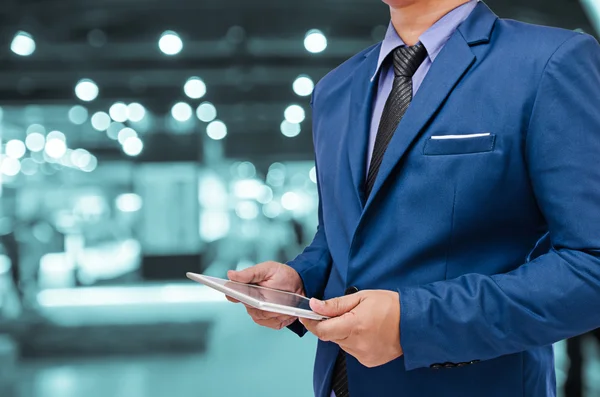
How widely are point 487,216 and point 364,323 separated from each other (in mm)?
264

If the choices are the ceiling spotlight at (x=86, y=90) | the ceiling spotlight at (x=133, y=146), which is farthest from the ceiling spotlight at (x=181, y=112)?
the ceiling spotlight at (x=86, y=90)

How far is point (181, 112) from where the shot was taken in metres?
6.02

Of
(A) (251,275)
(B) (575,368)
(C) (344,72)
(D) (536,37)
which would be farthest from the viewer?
(B) (575,368)

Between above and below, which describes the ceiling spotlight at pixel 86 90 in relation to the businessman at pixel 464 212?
above

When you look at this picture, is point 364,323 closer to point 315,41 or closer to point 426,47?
point 426,47

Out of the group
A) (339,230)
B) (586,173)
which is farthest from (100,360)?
(586,173)

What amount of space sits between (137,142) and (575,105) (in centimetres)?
544

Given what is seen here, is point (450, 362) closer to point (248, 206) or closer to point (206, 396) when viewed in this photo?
point (206, 396)

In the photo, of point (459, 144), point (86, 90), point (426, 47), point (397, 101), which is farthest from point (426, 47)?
point (86, 90)

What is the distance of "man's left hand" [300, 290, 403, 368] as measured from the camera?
0.84 m

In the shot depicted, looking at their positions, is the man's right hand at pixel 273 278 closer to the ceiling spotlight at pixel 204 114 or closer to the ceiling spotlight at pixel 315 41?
the ceiling spotlight at pixel 204 114

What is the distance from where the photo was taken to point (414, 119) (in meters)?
0.96

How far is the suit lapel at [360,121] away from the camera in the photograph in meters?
1.05

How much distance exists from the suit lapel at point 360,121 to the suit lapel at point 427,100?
0.08 m
